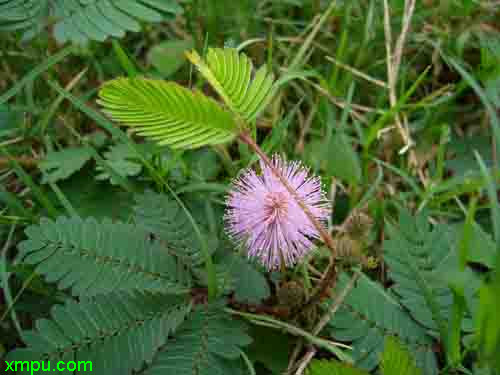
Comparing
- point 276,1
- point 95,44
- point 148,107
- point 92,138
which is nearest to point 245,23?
point 276,1


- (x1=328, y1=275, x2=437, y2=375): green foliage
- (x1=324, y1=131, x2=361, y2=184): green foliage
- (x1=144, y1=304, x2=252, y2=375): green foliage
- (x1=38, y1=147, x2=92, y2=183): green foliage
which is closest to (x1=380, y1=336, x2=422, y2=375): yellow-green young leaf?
(x1=328, y1=275, x2=437, y2=375): green foliage

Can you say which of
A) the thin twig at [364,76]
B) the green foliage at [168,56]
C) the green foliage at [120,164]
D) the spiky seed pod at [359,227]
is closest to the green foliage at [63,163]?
the green foliage at [120,164]

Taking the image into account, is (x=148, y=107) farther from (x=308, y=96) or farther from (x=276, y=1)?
(x=276, y=1)

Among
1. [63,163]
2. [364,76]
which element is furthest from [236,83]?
[364,76]

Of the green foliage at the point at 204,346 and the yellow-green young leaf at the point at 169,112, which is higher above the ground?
the yellow-green young leaf at the point at 169,112

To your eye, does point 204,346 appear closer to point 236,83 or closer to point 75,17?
point 236,83

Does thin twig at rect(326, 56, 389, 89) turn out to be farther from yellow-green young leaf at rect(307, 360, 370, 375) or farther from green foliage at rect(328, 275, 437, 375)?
yellow-green young leaf at rect(307, 360, 370, 375)

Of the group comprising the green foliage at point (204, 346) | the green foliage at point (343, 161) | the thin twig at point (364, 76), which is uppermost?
the thin twig at point (364, 76)

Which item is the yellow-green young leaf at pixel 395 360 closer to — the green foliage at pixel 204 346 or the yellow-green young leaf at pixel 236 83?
the green foliage at pixel 204 346
